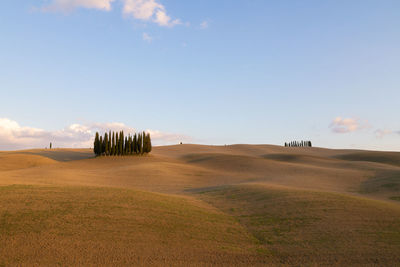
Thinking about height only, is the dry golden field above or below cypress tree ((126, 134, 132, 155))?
below

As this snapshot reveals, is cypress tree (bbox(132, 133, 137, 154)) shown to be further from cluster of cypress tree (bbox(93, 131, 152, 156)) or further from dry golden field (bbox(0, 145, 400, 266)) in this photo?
dry golden field (bbox(0, 145, 400, 266))

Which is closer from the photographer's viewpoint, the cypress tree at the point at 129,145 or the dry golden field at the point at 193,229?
the dry golden field at the point at 193,229

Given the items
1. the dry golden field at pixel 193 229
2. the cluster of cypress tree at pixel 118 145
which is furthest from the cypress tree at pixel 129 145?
the dry golden field at pixel 193 229

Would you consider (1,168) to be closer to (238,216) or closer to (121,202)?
(121,202)

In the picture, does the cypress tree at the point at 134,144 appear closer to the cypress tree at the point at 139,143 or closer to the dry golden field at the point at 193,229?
the cypress tree at the point at 139,143

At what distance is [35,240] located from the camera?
377 inches

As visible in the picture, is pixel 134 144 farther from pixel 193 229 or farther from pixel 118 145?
pixel 193 229

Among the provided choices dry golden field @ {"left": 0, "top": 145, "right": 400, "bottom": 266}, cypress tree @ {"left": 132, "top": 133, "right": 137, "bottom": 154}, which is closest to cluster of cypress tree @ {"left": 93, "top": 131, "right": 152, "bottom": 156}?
cypress tree @ {"left": 132, "top": 133, "right": 137, "bottom": 154}

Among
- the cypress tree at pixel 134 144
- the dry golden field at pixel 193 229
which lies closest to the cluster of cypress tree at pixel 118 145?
the cypress tree at pixel 134 144

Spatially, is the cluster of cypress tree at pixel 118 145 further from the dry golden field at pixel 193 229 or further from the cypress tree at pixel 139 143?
the dry golden field at pixel 193 229

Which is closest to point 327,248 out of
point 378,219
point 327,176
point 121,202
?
point 378,219

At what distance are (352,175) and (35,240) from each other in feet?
101

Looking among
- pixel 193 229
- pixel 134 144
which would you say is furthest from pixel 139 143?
pixel 193 229

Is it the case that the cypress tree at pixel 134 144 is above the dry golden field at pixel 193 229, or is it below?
above
